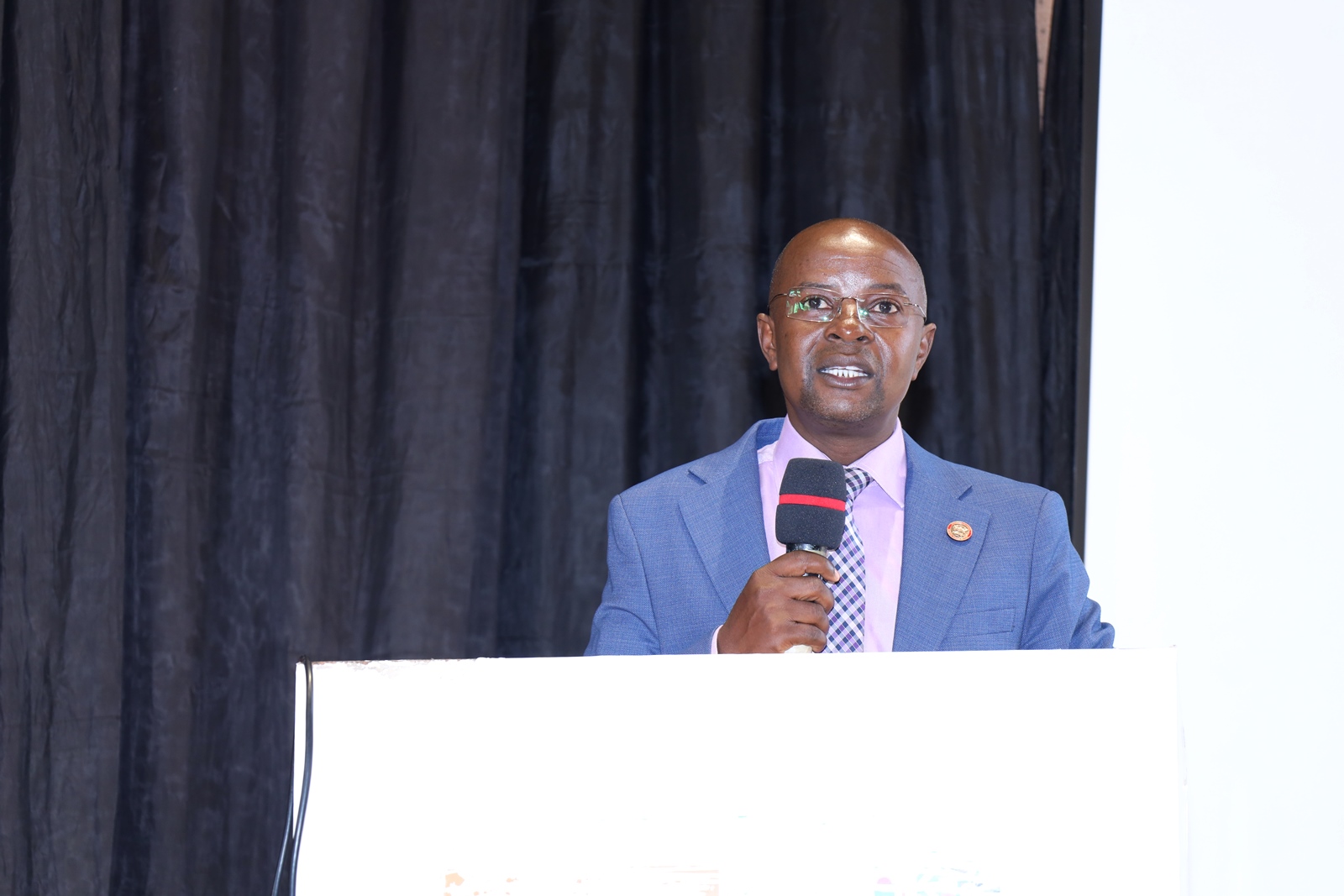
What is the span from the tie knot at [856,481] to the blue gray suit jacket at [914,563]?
0.07 m

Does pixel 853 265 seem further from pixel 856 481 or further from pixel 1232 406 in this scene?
pixel 1232 406

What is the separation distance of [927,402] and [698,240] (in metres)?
0.63

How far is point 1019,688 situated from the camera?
93 cm

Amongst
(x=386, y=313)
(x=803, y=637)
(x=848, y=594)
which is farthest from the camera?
(x=386, y=313)

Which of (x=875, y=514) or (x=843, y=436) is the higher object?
(x=843, y=436)

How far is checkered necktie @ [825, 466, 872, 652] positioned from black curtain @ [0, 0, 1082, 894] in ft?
2.72

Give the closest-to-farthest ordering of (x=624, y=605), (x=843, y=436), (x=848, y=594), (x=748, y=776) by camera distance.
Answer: (x=748, y=776)
(x=848, y=594)
(x=624, y=605)
(x=843, y=436)

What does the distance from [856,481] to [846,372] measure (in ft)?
0.56

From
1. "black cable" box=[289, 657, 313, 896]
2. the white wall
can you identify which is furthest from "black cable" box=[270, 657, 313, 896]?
the white wall

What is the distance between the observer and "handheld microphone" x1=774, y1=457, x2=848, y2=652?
135 centimetres

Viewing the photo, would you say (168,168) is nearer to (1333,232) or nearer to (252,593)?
(252,593)

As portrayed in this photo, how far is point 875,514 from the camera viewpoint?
6.31ft

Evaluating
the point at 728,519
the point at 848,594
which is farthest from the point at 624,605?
the point at 848,594

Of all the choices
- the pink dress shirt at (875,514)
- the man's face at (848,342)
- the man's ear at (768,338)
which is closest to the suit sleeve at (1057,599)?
the pink dress shirt at (875,514)
